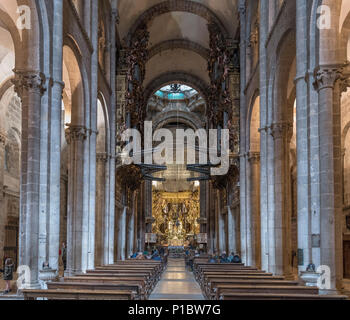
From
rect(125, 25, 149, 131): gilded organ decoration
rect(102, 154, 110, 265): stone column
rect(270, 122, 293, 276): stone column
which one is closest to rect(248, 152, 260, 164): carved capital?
rect(270, 122, 293, 276): stone column

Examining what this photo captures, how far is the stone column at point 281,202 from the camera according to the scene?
66.3ft

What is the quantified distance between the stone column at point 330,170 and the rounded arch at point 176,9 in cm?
2189

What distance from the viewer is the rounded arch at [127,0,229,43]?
35469 millimetres

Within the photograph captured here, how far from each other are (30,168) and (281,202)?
10.2m

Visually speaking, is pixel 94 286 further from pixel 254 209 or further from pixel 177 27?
pixel 177 27

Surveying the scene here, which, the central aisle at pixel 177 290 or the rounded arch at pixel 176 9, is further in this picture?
the rounded arch at pixel 176 9

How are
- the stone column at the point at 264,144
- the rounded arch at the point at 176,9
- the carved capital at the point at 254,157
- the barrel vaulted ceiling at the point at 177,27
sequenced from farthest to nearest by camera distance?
1. the rounded arch at the point at 176,9
2. the barrel vaulted ceiling at the point at 177,27
3. the carved capital at the point at 254,157
4. the stone column at the point at 264,144

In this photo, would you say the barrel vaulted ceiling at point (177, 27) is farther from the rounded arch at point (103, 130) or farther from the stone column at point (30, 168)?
the stone column at point (30, 168)

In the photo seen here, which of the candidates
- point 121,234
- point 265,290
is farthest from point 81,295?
point 121,234

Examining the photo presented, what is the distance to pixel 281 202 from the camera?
20281 millimetres

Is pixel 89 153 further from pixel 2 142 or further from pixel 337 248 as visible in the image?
pixel 337 248

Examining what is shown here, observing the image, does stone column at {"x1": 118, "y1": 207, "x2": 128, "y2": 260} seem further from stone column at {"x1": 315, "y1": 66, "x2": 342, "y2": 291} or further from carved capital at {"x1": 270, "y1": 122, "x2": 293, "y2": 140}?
stone column at {"x1": 315, "y1": 66, "x2": 342, "y2": 291}

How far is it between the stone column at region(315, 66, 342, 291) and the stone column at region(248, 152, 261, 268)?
1269 centimetres

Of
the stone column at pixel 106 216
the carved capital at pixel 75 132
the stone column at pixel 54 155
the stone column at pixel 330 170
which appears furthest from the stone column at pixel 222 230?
the stone column at pixel 330 170
